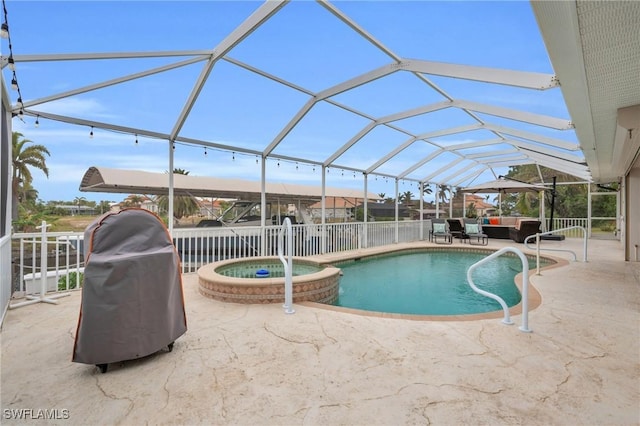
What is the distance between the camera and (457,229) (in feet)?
41.5

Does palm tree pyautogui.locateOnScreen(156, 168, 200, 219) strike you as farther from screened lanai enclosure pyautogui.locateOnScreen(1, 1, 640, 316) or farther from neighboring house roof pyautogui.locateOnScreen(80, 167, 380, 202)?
screened lanai enclosure pyautogui.locateOnScreen(1, 1, 640, 316)

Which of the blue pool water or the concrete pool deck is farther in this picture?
the blue pool water

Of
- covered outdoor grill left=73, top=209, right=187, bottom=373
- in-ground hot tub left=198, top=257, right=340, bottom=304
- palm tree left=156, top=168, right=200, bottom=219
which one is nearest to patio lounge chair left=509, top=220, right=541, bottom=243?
in-ground hot tub left=198, top=257, right=340, bottom=304

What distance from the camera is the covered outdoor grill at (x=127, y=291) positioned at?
2299 mm

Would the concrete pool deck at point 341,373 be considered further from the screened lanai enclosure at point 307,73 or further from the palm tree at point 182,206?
the palm tree at point 182,206

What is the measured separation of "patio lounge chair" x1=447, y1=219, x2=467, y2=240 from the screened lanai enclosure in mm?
5128

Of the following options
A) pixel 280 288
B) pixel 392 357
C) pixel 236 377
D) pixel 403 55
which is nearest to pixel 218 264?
pixel 280 288

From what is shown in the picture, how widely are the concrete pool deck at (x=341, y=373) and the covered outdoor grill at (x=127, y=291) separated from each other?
21 cm

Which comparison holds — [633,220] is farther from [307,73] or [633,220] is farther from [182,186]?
[182,186]

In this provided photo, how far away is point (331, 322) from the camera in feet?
11.4

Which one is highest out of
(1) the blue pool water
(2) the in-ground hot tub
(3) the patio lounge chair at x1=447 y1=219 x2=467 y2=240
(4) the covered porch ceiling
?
(4) the covered porch ceiling

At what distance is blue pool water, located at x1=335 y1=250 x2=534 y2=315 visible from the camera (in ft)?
16.4

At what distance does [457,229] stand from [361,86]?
899 centimetres

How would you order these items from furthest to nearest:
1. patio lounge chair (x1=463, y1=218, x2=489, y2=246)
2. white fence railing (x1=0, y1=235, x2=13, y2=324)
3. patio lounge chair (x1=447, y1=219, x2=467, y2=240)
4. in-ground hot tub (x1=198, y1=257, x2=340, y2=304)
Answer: patio lounge chair (x1=447, y1=219, x2=467, y2=240)
patio lounge chair (x1=463, y1=218, x2=489, y2=246)
in-ground hot tub (x1=198, y1=257, x2=340, y2=304)
white fence railing (x1=0, y1=235, x2=13, y2=324)
